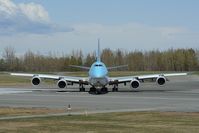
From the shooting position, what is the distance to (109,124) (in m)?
22.2

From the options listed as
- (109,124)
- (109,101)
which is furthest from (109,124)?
(109,101)

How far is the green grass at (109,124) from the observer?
19869 millimetres

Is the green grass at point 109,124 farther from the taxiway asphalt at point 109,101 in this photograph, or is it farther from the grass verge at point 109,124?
the taxiway asphalt at point 109,101

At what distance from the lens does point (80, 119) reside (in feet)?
80.8

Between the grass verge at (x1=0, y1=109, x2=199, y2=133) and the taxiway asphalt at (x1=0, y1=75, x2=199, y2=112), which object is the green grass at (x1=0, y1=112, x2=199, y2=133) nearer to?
the grass verge at (x1=0, y1=109, x2=199, y2=133)

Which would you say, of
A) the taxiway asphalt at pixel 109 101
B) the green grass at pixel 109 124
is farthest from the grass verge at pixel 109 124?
the taxiway asphalt at pixel 109 101

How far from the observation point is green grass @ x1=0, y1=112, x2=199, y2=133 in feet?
65.2

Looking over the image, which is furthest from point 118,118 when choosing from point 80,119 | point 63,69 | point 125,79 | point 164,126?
point 63,69

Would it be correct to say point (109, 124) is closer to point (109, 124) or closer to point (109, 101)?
point (109, 124)

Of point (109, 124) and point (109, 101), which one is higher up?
point (109, 101)

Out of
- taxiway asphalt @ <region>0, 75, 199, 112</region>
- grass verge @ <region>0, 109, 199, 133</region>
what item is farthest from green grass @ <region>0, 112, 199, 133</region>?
taxiway asphalt @ <region>0, 75, 199, 112</region>

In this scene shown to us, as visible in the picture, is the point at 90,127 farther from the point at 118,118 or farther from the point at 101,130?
the point at 118,118

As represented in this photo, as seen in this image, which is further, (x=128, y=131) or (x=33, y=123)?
(x=33, y=123)

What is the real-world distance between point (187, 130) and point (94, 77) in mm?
33596
